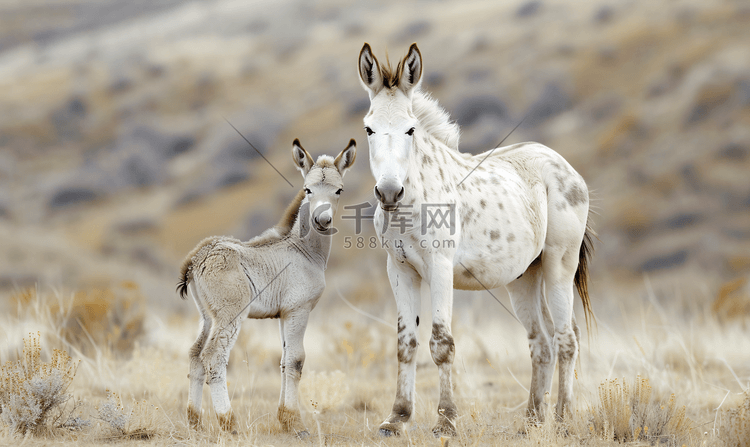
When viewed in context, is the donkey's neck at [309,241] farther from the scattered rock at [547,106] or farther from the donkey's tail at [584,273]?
the scattered rock at [547,106]

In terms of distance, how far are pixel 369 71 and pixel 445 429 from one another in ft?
10.7

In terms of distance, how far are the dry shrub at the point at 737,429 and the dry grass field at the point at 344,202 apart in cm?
2

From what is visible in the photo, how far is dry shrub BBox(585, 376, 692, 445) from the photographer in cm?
547

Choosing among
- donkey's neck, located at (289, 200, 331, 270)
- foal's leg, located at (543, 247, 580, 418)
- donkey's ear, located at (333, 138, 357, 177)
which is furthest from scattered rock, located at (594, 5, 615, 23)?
donkey's neck, located at (289, 200, 331, 270)

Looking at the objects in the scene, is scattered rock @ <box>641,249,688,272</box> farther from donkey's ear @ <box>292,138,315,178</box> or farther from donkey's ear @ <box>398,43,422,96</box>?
donkey's ear @ <box>398,43,422,96</box>

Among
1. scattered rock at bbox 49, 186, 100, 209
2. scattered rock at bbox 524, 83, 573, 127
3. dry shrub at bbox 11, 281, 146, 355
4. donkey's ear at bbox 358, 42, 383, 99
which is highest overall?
scattered rock at bbox 524, 83, 573, 127

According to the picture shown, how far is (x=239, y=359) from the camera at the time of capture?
10023 mm

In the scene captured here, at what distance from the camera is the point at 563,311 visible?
6469mm

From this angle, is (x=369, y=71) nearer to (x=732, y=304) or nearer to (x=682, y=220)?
(x=732, y=304)

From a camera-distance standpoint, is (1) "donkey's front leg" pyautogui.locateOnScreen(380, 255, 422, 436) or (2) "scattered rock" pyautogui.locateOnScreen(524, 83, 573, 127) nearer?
(1) "donkey's front leg" pyautogui.locateOnScreen(380, 255, 422, 436)

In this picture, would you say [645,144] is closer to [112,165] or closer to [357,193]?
[357,193]

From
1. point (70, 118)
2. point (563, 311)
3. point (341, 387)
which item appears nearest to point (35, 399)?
point (341, 387)

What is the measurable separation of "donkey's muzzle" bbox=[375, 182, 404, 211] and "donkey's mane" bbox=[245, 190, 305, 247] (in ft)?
5.61

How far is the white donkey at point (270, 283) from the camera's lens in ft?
18.4
